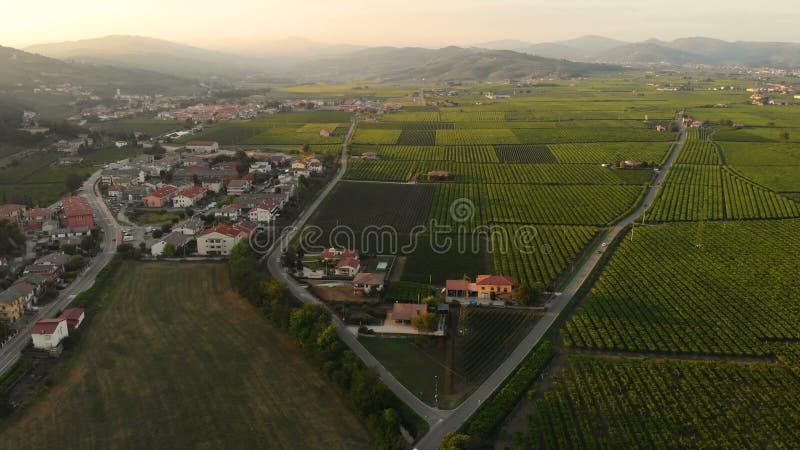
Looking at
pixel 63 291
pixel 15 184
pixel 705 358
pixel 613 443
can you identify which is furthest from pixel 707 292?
pixel 15 184

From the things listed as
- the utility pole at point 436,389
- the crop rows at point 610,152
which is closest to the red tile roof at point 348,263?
the utility pole at point 436,389

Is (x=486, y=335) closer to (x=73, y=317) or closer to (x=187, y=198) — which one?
(x=73, y=317)

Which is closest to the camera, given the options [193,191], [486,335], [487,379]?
[487,379]

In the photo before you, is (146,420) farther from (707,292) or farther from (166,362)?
(707,292)

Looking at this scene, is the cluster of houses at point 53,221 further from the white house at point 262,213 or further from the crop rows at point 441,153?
the crop rows at point 441,153

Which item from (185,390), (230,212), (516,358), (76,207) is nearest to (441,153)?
(230,212)

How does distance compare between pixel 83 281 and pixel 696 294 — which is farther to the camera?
pixel 83 281

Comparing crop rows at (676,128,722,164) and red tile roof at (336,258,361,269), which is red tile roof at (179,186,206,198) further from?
crop rows at (676,128,722,164)
